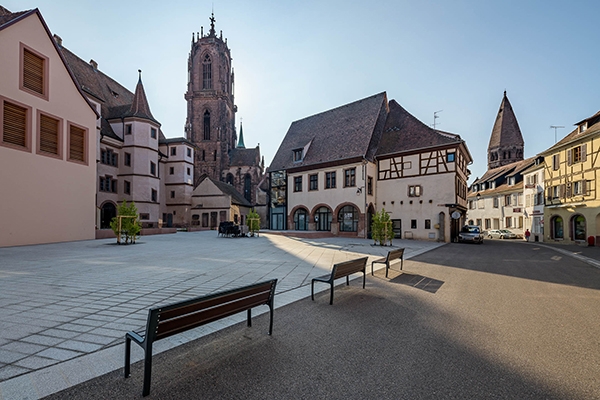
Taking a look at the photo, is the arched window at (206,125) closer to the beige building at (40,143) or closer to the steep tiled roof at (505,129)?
the beige building at (40,143)

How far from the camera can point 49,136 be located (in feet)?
57.6

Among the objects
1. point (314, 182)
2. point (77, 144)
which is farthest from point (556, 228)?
point (77, 144)

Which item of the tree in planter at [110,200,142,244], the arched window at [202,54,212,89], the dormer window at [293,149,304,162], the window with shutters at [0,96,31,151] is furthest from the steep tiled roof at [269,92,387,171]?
the arched window at [202,54,212,89]

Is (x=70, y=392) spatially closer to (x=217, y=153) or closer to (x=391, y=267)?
(x=391, y=267)

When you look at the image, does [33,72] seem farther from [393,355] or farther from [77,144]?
[393,355]

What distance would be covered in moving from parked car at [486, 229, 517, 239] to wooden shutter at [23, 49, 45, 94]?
49.3m

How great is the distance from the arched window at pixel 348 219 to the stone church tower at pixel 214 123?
26.4m

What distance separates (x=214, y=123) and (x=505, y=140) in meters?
58.5

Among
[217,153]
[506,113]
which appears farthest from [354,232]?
[506,113]

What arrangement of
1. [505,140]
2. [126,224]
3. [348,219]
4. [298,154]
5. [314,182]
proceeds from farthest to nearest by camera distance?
[505,140], [298,154], [314,182], [348,219], [126,224]

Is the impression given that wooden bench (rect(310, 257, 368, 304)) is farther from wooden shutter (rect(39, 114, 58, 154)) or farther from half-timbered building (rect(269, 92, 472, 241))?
half-timbered building (rect(269, 92, 472, 241))

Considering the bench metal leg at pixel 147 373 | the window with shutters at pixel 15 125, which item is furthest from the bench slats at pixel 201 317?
the window with shutters at pixel 15 125

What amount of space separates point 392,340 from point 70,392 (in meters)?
3.57

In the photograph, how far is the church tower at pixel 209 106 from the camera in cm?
5425
